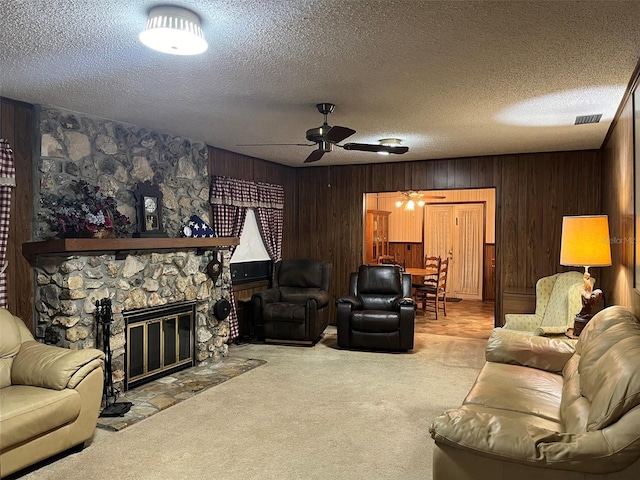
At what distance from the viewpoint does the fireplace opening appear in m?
4.44

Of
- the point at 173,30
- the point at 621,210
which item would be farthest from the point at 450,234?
the point at 173,30

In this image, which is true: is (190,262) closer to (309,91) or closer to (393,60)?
(309,91)

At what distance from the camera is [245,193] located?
21.2 ft

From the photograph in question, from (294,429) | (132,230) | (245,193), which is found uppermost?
(245,193)

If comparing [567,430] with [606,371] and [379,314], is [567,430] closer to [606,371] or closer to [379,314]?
[606,371]

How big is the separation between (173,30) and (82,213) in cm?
229

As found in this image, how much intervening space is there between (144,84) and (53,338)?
6.92 ft

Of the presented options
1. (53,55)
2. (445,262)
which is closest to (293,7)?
(53,55)

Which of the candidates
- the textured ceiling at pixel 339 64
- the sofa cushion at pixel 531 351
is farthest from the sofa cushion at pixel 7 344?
the sofa cushion at pixel 531 351

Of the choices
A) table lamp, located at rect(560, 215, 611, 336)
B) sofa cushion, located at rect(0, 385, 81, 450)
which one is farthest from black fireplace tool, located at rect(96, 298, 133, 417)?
table lamp, located at rect(560, 215, 611, 336)

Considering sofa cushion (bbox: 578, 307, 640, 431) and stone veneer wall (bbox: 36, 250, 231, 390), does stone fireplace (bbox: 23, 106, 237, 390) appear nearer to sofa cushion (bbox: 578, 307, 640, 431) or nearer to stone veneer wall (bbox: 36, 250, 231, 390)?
stone veneer wall (bbox: 36, 250, 231, 390)

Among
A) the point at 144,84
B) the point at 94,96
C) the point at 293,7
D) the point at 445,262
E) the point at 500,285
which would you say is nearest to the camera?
the point at 293,7

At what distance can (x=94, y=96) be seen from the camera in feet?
12.5

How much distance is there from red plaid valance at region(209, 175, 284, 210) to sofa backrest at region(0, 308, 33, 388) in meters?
2.81
